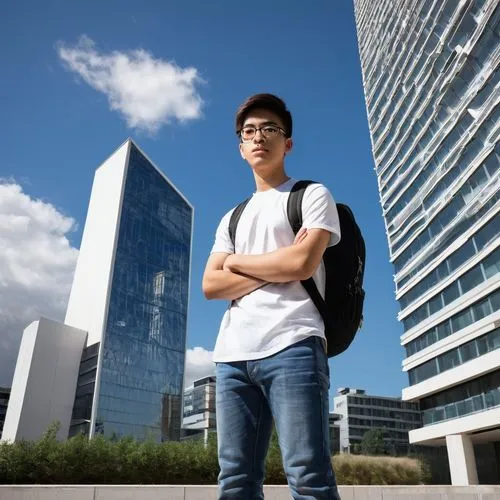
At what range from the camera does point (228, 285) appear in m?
1.82

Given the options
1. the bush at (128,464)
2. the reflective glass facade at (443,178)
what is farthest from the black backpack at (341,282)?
the reflective glass facade at (443,178)

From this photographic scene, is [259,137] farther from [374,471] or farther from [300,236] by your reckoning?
[374,471]

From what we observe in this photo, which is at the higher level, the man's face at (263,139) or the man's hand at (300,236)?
the man's face at (263,139)

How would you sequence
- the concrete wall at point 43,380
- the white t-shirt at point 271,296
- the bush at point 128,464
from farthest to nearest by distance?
the concrete wall at point 43,380 < the bush at point 128,464 < the white t-shirt at point 271,296

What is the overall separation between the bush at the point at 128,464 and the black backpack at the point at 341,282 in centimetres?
2095

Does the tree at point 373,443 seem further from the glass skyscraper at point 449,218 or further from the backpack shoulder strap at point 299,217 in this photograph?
the backpack shoulder strap at point 299,217

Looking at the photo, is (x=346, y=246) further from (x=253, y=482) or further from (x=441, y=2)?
(x=441, y=2)

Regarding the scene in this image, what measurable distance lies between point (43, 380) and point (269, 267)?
193 feet

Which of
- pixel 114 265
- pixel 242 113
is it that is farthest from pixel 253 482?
pixel 114 265

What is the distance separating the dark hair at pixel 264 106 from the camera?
2008 mm

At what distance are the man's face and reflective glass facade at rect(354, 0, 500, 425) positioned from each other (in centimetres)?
2450

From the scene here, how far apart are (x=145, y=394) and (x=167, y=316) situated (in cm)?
1128

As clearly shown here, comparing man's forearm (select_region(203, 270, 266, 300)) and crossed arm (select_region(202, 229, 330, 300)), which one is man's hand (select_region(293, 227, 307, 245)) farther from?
man's forearm (select_region(203, 270, 266, 300))

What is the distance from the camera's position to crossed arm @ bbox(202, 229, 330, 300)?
65.9 inches
